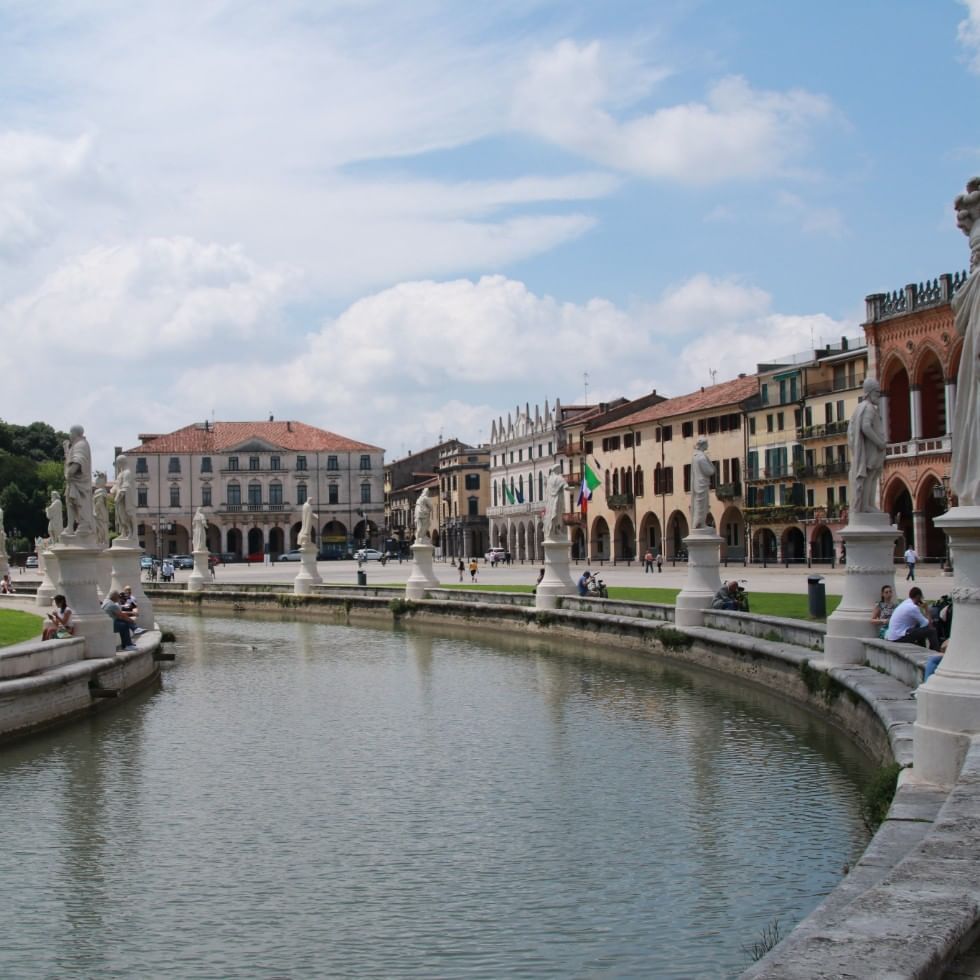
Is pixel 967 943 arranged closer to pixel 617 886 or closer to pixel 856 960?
pixel 856 960

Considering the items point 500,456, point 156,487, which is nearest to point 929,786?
point 500,456

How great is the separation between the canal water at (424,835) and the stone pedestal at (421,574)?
2083cm

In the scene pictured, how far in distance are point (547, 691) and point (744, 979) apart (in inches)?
723

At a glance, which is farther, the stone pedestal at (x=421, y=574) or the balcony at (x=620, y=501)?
the balcony at (x=620, y=501)

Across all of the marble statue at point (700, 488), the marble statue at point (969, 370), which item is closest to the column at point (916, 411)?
the marble statue at point (700, 488)

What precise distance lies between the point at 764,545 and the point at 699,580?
55.9m

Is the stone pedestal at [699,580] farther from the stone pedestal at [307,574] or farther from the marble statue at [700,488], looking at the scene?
the stone pedestal at [307,574]

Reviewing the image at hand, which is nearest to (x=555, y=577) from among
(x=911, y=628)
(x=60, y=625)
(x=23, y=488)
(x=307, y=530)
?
(x=60, y=625)

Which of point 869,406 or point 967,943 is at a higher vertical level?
point 869,406

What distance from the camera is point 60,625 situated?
21859 millimetres

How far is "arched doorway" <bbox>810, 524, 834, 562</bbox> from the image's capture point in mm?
77188

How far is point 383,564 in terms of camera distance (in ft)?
342

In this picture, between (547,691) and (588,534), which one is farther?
(588,534)

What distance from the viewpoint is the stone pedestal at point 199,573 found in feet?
183
